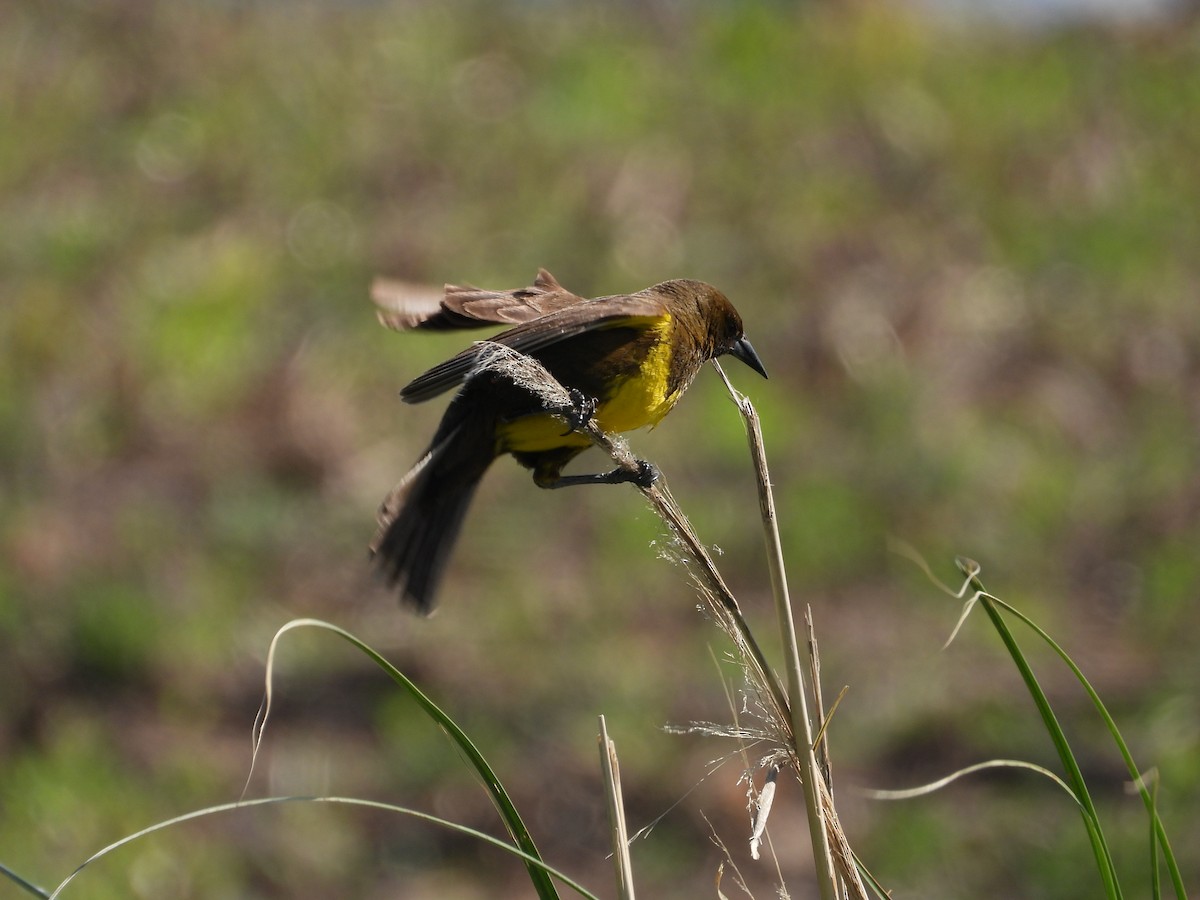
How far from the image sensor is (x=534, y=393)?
3291 mm

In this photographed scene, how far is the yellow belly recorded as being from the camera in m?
3.70

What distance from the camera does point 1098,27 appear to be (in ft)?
38.2

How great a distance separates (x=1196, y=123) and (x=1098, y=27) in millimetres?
1484

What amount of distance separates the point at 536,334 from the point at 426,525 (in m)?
1.18

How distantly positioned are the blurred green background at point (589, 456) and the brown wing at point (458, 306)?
1.99 m

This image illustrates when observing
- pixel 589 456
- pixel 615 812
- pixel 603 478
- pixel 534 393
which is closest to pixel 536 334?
pixel 534 393

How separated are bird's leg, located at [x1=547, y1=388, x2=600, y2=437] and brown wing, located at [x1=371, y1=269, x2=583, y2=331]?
23 centimetres

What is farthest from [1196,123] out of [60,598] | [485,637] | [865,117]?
[60,598]

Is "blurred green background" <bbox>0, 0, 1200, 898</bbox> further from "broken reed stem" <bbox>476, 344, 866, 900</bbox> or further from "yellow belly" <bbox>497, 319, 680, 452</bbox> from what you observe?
"broken reed stem" <bbox>476, 344, 866, 900</bbox>

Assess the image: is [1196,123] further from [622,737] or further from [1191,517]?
[622,737]

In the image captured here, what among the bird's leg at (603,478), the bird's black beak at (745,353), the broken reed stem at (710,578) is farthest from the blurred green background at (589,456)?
the broken reed stem at (710,578)

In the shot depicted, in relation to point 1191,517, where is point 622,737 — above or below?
below

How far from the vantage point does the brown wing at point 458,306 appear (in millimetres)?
3566

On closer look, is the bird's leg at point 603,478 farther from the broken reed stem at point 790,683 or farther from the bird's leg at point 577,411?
the broken reed stem at point 790,683
